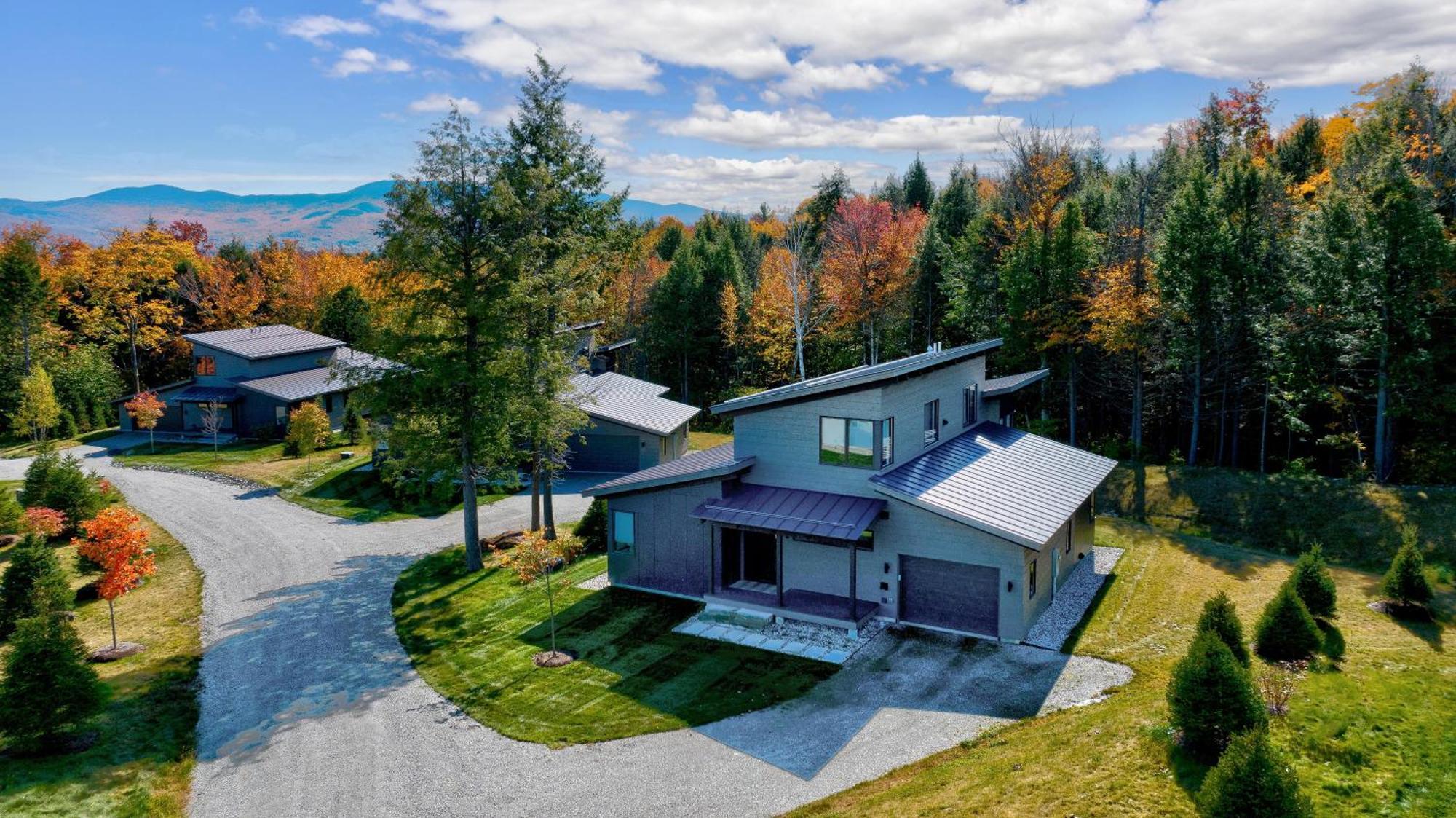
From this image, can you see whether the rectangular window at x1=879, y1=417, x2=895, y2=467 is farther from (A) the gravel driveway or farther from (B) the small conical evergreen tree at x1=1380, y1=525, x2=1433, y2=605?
(B) the small conical evergreen tree at x1=1380, y1=525, x2=1433, y2=605

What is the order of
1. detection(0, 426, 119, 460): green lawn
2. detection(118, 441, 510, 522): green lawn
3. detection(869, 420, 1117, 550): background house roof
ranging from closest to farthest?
detection(869, 420, 1117, 550): background house roof < detection(118, 441, 510, 522): green lawn < detection(0, 426, 119, 460): green lawn

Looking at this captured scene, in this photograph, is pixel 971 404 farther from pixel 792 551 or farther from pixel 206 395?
pixel 206 395

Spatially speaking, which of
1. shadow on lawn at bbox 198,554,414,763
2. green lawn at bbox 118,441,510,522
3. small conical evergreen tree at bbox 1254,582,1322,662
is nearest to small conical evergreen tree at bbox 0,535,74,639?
shadow on lawn at bbox 198,554,414,763

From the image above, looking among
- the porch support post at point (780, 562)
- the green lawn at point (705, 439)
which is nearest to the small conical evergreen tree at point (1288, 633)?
the porch support post at point (780, 562)

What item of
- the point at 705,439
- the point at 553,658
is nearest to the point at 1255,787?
the point at 553,658

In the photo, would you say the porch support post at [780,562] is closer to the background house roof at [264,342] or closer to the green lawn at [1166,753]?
the green lawn at [1166,753]

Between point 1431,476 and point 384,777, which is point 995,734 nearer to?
point 384,777

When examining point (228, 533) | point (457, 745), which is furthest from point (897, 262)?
point (457, 745)
